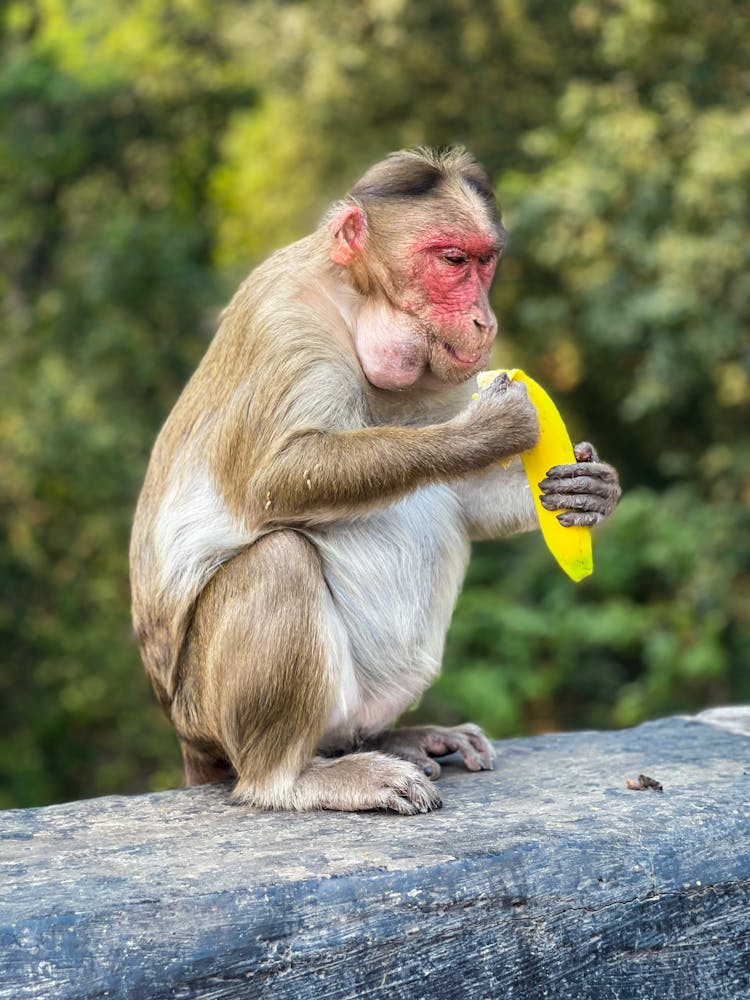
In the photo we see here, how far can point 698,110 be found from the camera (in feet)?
36.6

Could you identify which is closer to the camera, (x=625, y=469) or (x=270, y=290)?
(x=270, y=290)

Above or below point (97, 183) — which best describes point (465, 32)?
above

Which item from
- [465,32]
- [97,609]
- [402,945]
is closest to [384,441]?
[402,945]

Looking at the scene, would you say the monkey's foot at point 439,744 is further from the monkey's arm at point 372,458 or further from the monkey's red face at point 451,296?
the monkey's red face at point 451,296

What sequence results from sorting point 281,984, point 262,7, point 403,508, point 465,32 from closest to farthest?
point 281,984, point 403,508, point 465,32, point 262,7

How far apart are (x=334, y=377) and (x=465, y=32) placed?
10175mm

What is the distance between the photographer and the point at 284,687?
13.6ft

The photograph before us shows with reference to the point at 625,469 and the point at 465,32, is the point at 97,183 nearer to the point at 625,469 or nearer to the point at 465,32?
the point at 465,32

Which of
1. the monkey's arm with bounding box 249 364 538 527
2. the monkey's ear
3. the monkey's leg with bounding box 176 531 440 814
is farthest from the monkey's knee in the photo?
the monkey's ear

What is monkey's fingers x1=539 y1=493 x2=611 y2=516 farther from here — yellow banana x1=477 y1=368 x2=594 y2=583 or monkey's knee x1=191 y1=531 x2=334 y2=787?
monkey's knee x1=191 y1=531 x2=334 y2=787

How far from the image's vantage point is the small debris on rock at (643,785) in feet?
14.5

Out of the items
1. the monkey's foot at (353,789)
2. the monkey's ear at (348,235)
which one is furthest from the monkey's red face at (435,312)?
the monkey's foot at (353,789)

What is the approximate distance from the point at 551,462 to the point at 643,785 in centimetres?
114

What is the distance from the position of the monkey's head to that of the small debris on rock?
1502mm
